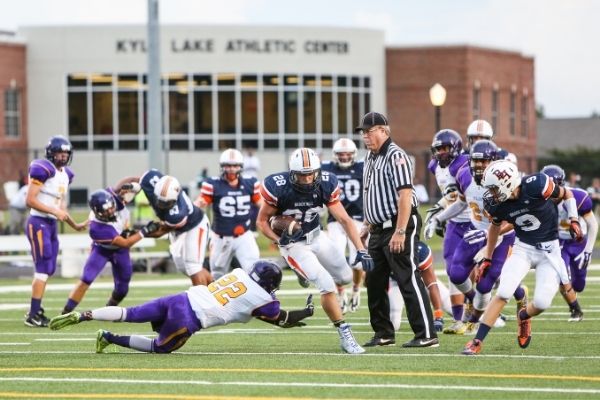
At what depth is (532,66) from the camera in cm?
5434

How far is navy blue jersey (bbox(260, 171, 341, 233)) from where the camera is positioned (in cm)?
1149

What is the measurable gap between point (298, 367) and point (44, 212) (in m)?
5.50

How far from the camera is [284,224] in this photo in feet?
37.8

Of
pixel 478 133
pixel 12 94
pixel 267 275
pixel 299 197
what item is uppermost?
pixel 12 94

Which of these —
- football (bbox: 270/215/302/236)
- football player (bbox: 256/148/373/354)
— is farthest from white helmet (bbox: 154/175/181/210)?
football (bbox: 270/215/302/236)

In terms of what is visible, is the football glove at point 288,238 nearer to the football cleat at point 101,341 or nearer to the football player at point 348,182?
the football cleat at point 101,341

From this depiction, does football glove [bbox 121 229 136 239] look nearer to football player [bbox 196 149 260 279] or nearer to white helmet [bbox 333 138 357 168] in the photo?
football player [bbox 196 149 260 279]

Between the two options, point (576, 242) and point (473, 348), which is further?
point (576, 242)

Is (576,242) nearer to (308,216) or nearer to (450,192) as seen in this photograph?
(450,192)

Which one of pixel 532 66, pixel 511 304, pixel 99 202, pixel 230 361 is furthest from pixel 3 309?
pixel 532 66

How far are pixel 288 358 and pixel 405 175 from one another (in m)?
1.88

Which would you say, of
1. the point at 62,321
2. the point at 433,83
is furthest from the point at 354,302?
the point at 433,83

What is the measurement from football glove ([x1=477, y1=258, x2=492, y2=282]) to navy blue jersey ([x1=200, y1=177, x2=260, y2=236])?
166 inches

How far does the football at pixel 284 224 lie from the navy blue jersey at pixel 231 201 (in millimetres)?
4000
